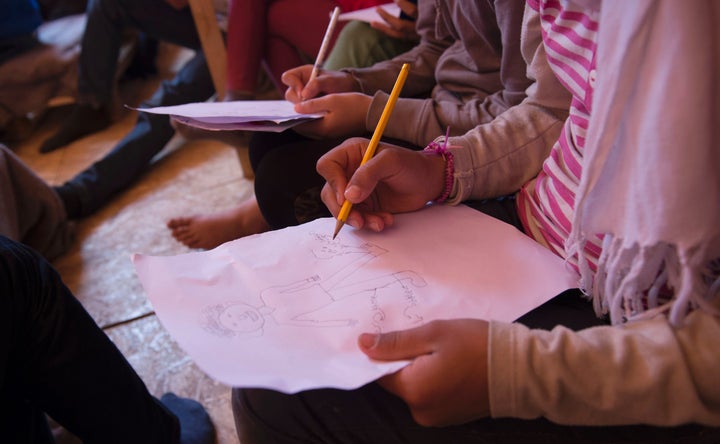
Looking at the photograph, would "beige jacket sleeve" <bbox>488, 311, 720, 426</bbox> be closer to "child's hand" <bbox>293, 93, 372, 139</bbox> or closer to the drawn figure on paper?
the drawn figure on paper

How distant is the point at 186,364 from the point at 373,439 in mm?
568

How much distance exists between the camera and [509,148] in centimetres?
61

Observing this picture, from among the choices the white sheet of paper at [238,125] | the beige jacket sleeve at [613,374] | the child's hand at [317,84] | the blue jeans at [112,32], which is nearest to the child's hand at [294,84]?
the child's hand at [317,84]

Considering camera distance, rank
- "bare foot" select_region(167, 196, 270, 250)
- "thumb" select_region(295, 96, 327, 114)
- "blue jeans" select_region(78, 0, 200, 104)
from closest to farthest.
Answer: "thumb" select_region(295, 96, 327, 114) < "bare foot" select_region(167, 196, 270, 250) < "blue jeans" select_region(78, 0, 200, 104)

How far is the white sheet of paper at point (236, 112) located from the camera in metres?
0.65

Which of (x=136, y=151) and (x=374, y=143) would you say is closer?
(x=374, y=143)

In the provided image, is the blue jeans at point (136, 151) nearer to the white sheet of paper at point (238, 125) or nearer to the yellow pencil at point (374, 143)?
the white sheet of paper at point (238, 125)

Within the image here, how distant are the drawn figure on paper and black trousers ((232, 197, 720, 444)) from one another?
2.3 inches

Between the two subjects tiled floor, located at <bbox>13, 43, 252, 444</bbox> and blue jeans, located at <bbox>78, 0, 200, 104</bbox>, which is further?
blue jeans, located at <bbox>78, 0, 200, 104</bbox>

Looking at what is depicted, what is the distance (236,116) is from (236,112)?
0.11 feet

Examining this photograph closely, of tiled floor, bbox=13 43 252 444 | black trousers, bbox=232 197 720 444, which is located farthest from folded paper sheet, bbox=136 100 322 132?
tiled floor, bbox=13 43 252 444


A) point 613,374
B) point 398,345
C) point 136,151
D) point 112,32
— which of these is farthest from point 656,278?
point 112,32

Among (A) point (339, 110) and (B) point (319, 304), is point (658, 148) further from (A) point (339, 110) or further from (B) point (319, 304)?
(A) point (339, 110)

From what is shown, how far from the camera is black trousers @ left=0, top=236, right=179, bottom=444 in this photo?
21.4 inches
